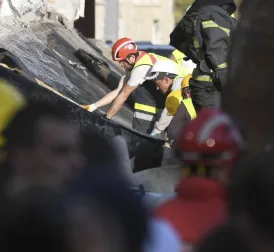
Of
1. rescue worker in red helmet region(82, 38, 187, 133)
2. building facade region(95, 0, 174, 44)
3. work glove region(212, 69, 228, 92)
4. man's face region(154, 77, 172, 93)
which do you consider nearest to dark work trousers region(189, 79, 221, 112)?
work glove region(212, 69, 228, 92)

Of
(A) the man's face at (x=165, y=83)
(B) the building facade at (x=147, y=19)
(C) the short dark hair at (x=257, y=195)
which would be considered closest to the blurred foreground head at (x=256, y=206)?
(C) the short dark hair at (x=257, y=195)

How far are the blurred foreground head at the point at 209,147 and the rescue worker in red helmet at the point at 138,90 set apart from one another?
4.35 meters

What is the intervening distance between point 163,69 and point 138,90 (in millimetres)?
457

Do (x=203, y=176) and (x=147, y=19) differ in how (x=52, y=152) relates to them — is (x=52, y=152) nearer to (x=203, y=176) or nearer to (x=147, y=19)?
(x=203, y=176)

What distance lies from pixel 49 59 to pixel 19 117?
679 centimetres

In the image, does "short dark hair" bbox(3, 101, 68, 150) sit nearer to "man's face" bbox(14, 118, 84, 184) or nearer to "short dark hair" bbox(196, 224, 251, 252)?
"man's face" bbox(14, 118, 84, 184)

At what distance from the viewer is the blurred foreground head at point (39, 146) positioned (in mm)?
2639

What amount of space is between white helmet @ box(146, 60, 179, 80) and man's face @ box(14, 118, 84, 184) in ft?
19.0

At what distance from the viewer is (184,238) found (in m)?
3.48

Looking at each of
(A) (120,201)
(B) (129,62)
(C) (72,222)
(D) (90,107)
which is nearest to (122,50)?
(B) (129,62)

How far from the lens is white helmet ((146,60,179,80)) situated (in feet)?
27.9

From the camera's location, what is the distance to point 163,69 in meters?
8.55

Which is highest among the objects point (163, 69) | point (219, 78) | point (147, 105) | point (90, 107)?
point (219, 78)

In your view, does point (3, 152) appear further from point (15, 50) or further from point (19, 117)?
point (15, 50)
